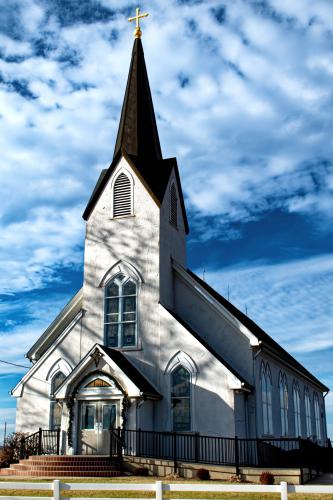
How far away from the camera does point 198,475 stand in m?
18.4

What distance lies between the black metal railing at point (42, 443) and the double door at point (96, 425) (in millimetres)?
1100

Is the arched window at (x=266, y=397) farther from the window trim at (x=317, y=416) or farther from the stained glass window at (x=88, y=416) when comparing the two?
the window trim at (x=317, y=416)

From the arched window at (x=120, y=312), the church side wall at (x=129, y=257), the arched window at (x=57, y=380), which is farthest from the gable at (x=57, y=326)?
the arched window at (x=57, y=380)

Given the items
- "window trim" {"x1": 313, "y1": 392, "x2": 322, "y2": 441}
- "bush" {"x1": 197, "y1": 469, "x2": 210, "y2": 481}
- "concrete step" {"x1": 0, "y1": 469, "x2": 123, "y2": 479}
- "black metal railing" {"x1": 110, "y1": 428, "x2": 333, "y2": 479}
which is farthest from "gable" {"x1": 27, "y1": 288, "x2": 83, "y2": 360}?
"window trim" {"x1": 313, "y1": 392, "x2": 322, "y2": 441}

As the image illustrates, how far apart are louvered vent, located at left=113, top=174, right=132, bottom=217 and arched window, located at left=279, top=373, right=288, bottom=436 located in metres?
10.9

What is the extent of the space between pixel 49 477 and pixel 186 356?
684cm

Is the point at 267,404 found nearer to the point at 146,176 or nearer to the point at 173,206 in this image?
the point at 173,206

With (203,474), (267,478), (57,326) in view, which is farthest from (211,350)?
(57,326)

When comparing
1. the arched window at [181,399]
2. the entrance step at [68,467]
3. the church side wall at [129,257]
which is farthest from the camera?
the church side wall at [129,257]

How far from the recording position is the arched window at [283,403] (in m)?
28.4

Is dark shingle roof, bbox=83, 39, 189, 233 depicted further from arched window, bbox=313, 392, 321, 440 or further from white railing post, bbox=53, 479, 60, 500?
arched window, bbox=313, 392, 321, 440

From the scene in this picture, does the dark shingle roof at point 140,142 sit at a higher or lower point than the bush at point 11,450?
higher

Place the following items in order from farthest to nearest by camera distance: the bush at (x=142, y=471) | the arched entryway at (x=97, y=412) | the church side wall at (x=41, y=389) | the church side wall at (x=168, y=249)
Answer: the church side wall at (x=168, y=249) < the church side wall at (x=41, y=389) < the arched entryway at (x=97, y=412) < the bush at (x=142, y=471)

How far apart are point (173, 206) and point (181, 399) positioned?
8978mm
